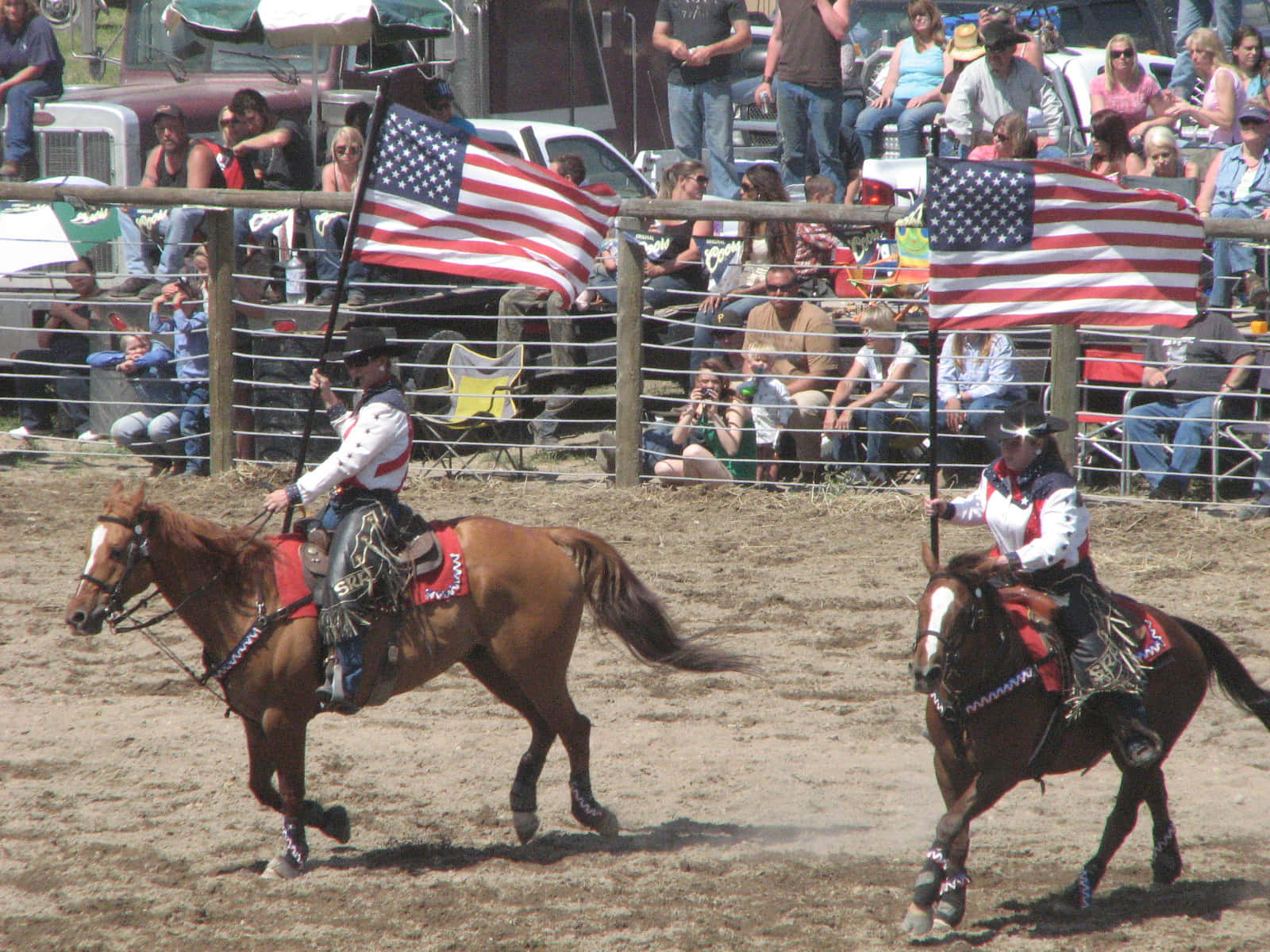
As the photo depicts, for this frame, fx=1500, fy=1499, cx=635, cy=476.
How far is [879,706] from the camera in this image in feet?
25.5

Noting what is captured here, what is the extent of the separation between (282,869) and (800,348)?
684 cm

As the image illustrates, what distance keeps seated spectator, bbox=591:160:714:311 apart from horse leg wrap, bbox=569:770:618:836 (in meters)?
6.53

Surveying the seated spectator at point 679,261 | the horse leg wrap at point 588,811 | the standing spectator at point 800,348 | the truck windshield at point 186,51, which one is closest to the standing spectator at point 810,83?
the seated spectator at point 679,261

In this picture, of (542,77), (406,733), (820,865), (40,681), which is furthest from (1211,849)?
(542,77)

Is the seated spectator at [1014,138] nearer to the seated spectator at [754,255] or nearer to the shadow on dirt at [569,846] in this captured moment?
the seated spectator at [754,255]

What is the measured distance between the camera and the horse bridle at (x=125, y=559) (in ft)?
18.6

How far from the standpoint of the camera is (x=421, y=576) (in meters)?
6.16

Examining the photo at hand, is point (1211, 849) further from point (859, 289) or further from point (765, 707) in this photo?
point (859, 289)

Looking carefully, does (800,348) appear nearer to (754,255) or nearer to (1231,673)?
(754,255)

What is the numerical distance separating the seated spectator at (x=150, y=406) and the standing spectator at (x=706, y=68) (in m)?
5.86

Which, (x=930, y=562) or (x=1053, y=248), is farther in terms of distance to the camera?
(x=1053, y=248)

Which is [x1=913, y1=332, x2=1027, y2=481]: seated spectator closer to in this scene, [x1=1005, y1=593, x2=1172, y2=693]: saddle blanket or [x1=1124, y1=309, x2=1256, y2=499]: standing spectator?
[x1=1124, y1=309, x2=1256, y2=499]: standing spectator

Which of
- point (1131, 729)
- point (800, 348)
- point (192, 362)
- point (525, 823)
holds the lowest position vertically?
point (525, 823)

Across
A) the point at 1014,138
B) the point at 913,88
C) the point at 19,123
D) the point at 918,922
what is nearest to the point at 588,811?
the point at 918,922
